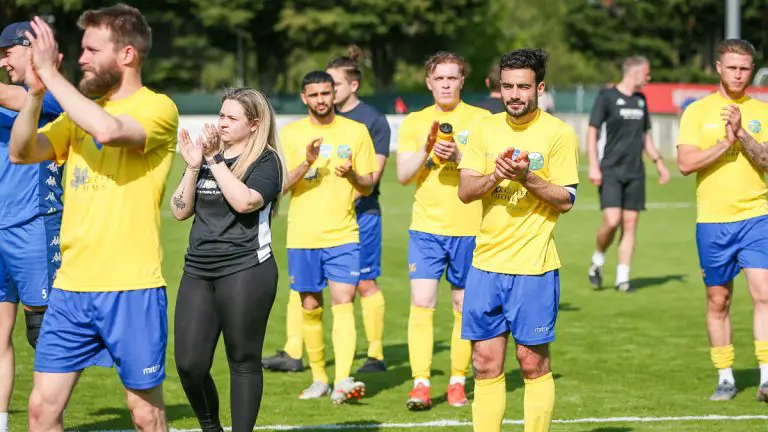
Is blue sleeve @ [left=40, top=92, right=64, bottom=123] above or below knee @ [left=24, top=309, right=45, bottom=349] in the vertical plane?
above

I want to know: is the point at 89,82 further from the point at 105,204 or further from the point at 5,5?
the point at 5,5

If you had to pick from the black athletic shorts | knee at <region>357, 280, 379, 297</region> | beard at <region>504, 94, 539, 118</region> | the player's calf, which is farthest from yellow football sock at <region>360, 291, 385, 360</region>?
the black athletic shorts

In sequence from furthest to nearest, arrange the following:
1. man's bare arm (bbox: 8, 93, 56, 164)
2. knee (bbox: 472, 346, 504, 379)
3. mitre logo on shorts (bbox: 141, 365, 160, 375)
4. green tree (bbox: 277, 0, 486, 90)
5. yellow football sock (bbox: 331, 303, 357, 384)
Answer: green tree (bbox: 277, 0, 486, 90), yellow football sock (bbox: 331, 303, 357, 384), knee (bbox: 472, 346, 504, 379), mitre logo on shorts (bbox: 141, 365, 160, 375), man's bare arm (bbox: 8, 93, 56, 164)

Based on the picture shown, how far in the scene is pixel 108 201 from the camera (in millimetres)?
5773

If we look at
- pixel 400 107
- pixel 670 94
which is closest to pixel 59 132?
pixel 400 107

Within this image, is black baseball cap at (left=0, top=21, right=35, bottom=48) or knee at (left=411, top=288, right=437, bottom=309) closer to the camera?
black baseball cap at (left=0, top=21, right=35, bottom=48)

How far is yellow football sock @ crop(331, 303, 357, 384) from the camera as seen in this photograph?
30.3 ft

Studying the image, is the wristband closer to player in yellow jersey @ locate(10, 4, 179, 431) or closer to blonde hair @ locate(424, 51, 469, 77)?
player in yellow jersey @ locate(10, 4, 179, 431)

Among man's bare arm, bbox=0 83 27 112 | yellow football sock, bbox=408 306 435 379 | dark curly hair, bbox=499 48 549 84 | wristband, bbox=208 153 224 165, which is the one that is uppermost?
dark curly hair, bbox=499 48 549 84

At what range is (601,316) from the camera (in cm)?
1321

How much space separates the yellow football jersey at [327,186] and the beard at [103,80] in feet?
11.8

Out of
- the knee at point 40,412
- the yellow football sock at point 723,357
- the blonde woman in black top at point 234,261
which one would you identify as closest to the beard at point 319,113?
the blonde woman in black top at point 234,261

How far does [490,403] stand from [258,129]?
1.94m

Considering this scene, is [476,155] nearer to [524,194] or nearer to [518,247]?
[524,194]
